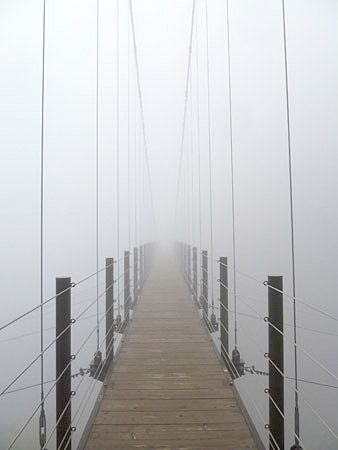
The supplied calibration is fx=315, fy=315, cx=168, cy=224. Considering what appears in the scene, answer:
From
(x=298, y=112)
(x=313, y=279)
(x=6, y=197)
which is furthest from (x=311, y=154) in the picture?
(x=6, y=197)

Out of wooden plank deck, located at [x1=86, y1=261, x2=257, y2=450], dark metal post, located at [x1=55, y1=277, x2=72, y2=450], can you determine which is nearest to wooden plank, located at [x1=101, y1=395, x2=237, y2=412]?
wooden plank deck, located at [x1=86, y1=261, x2=257, y2=450]

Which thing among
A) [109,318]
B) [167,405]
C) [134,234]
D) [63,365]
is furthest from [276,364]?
[134,234]

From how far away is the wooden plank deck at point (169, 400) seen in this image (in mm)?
1131

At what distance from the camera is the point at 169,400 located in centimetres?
141

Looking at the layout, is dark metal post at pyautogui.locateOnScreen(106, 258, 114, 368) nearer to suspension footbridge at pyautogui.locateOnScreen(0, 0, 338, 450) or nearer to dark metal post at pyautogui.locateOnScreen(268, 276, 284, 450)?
suspension footbridge at pyautogui.locateOnScreen(0, 0, 338, 450)

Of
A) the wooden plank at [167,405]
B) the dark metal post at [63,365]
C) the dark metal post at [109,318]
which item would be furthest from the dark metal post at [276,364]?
the dark metal post at [109,318]

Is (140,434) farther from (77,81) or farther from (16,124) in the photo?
(77,81)

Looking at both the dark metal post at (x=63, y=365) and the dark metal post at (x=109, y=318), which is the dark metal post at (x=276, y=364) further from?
the dark metal post at (x=109, y=318)

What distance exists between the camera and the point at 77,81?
134 inches

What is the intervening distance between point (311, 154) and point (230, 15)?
1783 mm

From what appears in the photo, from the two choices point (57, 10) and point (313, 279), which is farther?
point (313, 279)

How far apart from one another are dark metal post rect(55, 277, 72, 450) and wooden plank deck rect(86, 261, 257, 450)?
5.0 inches

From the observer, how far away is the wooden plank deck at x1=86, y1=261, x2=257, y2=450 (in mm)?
1131

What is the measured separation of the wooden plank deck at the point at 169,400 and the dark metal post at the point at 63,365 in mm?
128
